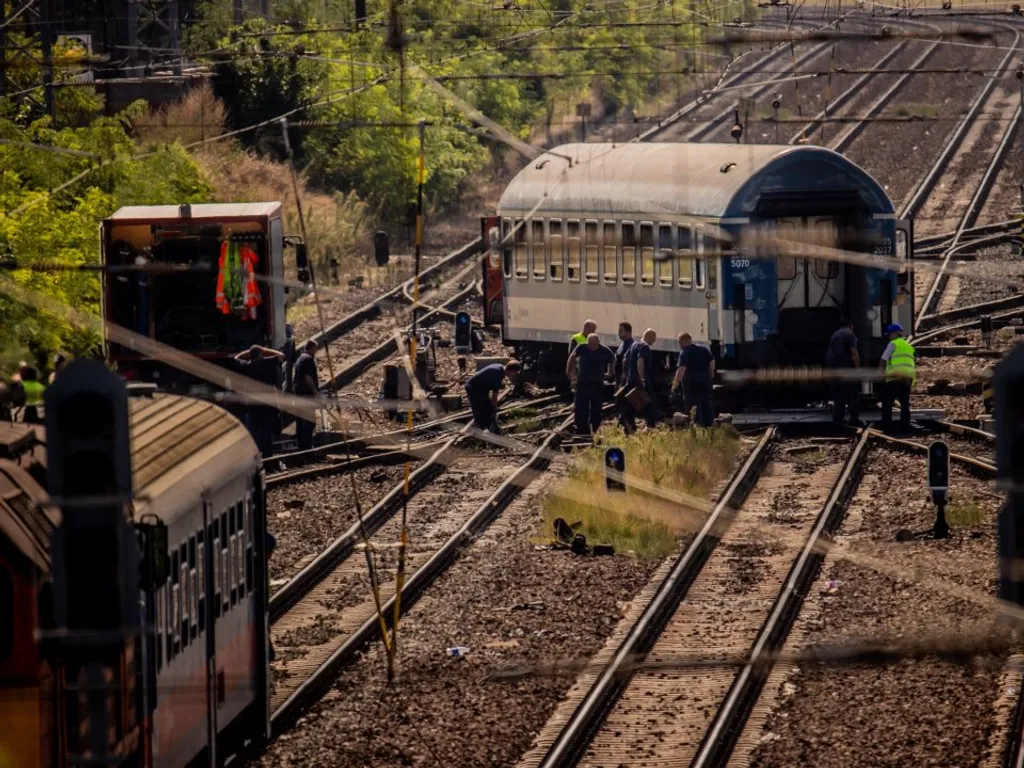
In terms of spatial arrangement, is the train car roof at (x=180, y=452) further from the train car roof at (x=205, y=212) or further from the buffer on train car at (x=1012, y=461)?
the train car roof at (x=205, y=212)

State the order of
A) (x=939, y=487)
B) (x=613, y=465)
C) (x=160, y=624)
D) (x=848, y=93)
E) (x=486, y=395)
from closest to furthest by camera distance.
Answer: (x=160, y=624)
(x=939, y=487)
(x=613, y=465)
(x=486, y=395)
(x=848, y=93)

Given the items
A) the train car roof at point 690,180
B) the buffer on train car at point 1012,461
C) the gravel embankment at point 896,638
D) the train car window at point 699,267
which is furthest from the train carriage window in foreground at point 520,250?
the buffer on train car at point 1012,461

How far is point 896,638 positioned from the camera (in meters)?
15.0

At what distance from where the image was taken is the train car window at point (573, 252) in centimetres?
2880

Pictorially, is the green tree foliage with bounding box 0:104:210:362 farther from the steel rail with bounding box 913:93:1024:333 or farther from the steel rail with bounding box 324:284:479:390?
the steel rail with bounding box 913:93:1024:333

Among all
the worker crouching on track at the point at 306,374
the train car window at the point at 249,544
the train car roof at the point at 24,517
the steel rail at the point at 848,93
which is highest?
the steel rail at the point at 848,93

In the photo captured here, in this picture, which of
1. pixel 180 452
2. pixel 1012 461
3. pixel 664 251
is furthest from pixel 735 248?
pixel 1012 461

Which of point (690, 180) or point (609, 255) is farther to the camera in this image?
point (609, 255)

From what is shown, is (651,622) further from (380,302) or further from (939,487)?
(380,302)

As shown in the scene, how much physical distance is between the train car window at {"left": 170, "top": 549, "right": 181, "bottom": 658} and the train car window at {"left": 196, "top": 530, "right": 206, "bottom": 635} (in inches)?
19.2

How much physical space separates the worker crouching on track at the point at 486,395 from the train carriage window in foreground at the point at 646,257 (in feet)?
8.85

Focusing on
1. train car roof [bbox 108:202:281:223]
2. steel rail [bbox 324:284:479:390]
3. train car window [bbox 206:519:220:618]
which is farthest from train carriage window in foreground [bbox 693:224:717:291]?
train car window [bbox 206:519:220:618]

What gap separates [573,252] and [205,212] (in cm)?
555

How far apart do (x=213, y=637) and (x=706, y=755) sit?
3175mm
